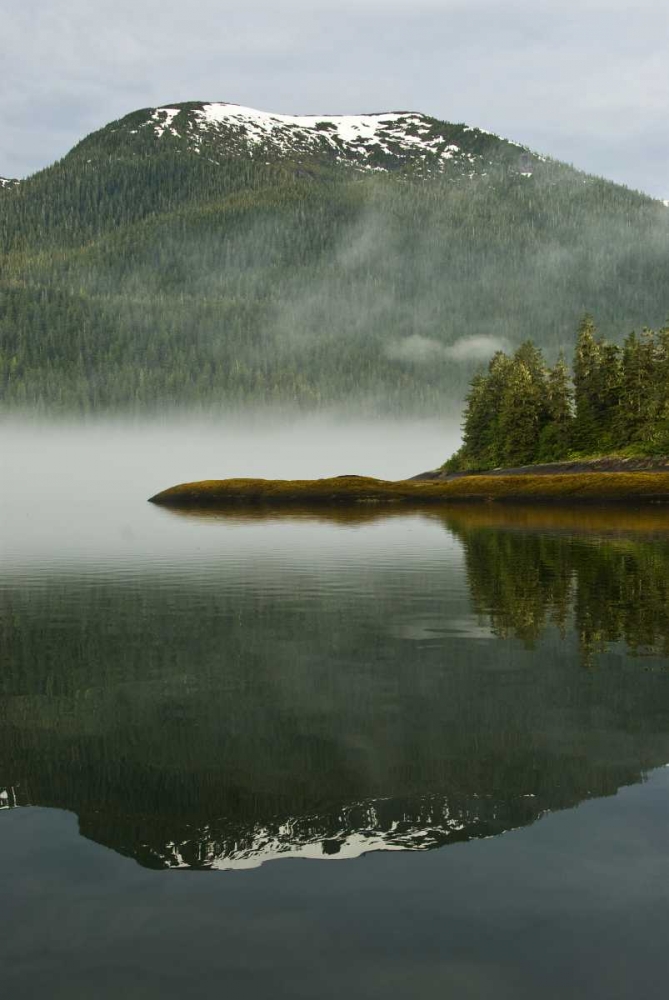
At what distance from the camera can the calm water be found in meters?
5.91

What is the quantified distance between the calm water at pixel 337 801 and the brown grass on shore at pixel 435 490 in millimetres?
61571

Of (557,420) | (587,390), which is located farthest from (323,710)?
(557,420)

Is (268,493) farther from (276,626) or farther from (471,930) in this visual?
(471,930)

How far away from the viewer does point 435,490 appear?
9431cm

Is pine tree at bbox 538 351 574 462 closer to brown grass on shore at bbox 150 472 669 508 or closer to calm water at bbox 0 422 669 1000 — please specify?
brown grass on shore at bbox 150 472 669 508

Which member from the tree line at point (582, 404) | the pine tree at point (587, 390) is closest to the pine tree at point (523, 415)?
the tree line at point (582, 404)

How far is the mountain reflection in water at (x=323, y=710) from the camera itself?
844 cm

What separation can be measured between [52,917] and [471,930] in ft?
10.2

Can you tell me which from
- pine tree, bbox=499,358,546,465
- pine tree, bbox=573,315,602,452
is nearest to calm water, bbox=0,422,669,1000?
pine tree, bbox=573,315,602,452

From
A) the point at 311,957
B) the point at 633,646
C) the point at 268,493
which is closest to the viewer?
the point at 311,957

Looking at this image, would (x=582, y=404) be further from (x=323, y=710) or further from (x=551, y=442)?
(x=323, y=710)

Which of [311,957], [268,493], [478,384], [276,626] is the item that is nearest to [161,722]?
[311,957]

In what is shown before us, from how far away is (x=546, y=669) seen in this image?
14.6 m

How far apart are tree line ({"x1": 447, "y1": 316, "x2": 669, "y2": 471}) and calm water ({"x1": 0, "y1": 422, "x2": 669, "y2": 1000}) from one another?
75560 mm
